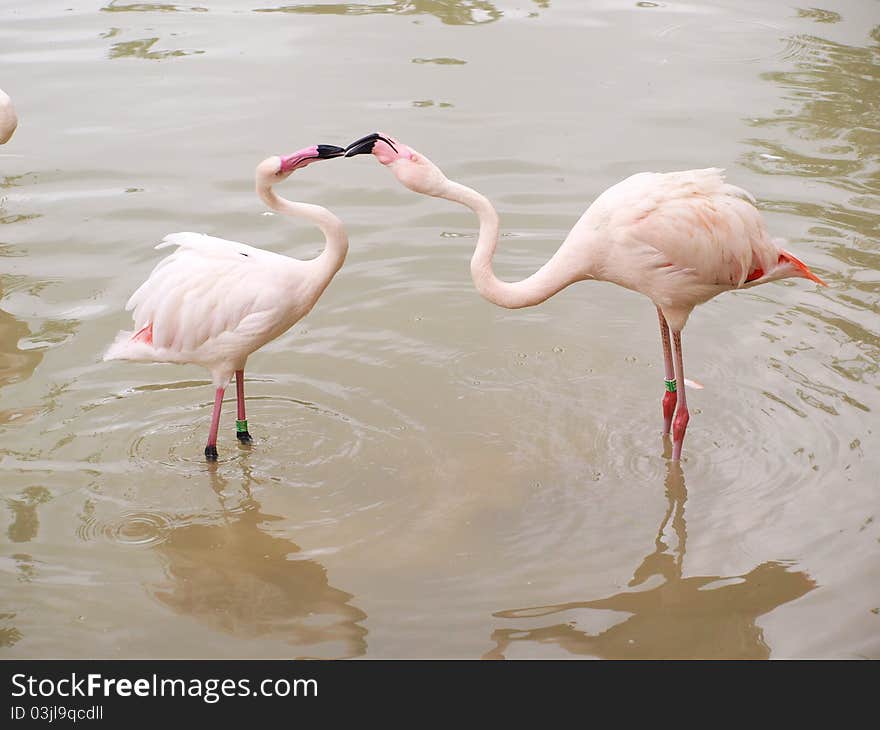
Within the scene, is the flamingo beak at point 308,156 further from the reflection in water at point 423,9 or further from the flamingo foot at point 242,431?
the reflection in water at point 423,9

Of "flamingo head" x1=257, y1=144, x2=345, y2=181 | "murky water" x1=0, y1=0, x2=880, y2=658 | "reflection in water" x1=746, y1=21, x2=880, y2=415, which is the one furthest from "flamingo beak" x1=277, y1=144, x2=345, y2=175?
"reflection in water" x1=746, y1=21, x2=880, y2=415

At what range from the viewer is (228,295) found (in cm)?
571

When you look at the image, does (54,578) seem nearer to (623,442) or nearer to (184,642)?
(184,642)

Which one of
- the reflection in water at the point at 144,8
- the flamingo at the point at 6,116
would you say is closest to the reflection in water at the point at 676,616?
the flamingo at the point at 6,116

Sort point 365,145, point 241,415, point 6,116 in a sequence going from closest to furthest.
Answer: point 365,145 → point 241,415 → point 6,116

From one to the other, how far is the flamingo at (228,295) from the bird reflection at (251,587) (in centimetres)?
56

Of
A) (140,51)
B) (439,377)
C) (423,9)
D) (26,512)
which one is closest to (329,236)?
(439,377)

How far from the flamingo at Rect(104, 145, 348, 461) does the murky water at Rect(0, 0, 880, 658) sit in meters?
0.58

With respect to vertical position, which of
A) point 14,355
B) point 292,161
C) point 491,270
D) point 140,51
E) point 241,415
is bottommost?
point 14,355

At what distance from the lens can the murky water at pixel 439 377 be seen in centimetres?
501

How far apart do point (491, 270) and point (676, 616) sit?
6.09 feet

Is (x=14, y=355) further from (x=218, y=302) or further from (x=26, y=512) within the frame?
(x=218, y=302)
